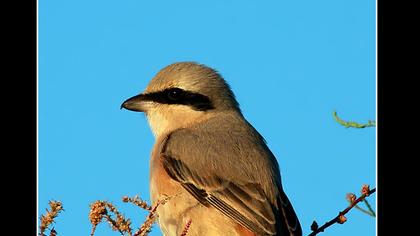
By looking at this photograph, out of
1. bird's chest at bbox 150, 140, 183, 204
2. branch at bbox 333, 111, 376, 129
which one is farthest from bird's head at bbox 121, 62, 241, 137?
branch at bbox 333, 111, 376, 129

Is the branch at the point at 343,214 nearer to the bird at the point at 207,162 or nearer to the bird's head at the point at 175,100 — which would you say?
the bird at the point at 207,162

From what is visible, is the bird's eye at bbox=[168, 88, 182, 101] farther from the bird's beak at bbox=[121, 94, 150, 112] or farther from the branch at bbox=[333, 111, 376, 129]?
the branch at bbox=[333, 111, 376, 129]

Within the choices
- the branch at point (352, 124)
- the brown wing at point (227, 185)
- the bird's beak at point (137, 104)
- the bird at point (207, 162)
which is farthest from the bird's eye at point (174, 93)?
the branch at point (352, 124)

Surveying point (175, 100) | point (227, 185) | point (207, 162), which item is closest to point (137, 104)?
point (175, 100)

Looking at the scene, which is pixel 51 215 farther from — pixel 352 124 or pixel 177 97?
pixel 177 97

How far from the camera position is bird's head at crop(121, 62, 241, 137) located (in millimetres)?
6234

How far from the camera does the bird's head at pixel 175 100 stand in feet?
20.5
